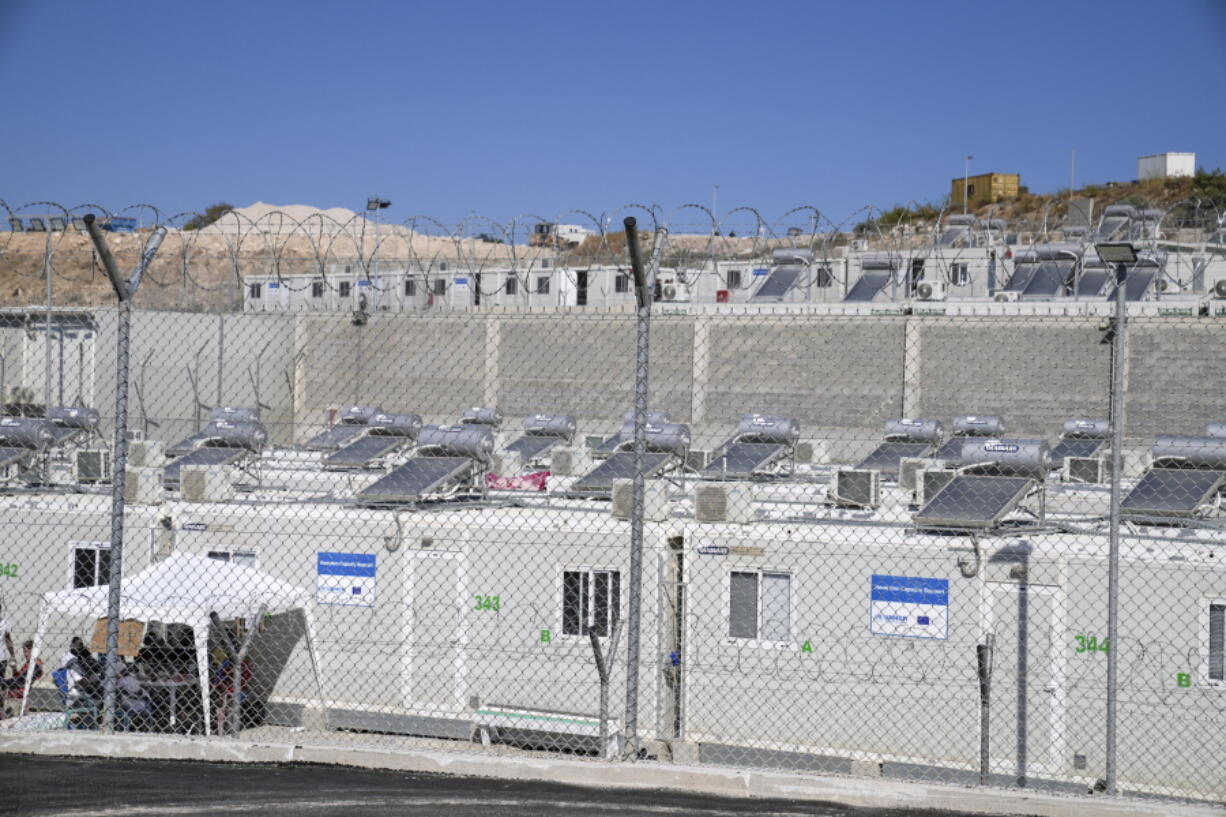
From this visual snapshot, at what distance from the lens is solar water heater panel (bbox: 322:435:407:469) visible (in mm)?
16031

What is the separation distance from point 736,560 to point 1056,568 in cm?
262

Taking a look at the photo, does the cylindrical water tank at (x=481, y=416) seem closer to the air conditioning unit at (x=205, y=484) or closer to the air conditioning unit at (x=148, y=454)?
the air conditioning unit at (x=148, y=454)

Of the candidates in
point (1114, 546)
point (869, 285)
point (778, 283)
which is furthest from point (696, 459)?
point (869, 285)

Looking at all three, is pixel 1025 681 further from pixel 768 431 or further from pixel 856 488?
pixel 768 431

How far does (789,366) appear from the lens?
3434 centimetres

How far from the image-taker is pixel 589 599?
469 inches

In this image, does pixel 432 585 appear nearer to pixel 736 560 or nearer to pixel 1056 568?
pixel 736 560

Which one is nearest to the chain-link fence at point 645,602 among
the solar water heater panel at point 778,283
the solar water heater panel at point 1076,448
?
the solar water heater panel at point 1076,448

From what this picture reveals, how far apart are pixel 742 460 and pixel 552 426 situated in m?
6.61

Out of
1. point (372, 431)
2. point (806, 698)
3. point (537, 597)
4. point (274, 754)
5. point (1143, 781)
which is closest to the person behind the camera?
point (274, 754)

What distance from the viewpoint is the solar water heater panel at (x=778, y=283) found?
35.3 meters

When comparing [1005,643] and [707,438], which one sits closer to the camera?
[1005,643]

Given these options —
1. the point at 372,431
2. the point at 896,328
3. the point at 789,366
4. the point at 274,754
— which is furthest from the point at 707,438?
the point at 274,754

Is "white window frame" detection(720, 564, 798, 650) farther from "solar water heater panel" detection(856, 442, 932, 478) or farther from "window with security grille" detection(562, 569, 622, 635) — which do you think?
"solar water heater panel" detection(856, 442, 932, 478)
